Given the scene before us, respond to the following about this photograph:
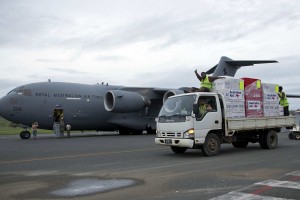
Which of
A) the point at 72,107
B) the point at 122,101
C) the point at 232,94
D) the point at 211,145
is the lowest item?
the point at 211,145

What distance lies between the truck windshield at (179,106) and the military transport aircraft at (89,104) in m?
12.6

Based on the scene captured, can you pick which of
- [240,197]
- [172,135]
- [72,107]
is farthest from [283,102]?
[72,107]

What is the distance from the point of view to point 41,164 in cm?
1014

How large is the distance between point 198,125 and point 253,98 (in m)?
3.10

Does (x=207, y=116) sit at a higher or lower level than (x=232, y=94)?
lower

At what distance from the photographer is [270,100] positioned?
550 inches

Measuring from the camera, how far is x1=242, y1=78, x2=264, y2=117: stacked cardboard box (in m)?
13.1

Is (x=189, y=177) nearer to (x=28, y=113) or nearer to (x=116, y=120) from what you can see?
(x=28, y=113)

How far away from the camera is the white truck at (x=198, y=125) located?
11260 millimetres

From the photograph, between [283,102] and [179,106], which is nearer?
[179,106]

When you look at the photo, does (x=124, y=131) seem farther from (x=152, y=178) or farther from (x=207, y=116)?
(x=152, y=178)

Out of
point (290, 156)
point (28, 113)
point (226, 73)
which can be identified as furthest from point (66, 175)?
point (226, 73)

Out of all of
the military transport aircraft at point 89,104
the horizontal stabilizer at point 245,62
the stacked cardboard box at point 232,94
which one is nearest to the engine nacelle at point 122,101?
the military transport aircraft at point 89,104

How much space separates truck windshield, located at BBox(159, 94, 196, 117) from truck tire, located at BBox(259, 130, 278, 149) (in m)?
3.88
